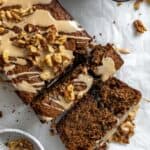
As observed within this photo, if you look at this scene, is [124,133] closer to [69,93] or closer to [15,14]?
[69,93]

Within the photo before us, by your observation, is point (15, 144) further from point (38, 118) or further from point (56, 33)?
point (56, 33)

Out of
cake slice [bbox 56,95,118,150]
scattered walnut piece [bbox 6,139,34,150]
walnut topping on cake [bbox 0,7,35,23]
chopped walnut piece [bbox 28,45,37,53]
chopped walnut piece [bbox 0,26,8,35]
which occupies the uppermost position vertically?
walnut topping on cake [bbox 0,7,35,23]

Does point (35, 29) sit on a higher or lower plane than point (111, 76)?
higher

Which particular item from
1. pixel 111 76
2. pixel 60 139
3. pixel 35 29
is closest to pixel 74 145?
pixel 60 139

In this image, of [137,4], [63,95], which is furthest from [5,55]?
[137,4]

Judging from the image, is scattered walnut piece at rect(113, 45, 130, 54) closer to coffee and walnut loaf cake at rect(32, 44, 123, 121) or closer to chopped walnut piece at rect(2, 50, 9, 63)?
coffee and walnut loaf cake at rect(32, 44, 123, 121)

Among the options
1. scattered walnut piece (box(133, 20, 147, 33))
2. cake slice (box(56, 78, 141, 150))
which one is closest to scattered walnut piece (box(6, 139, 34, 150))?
cake slice (box(56, 78, 141, 150))

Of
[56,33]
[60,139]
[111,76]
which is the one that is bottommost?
[60,139]

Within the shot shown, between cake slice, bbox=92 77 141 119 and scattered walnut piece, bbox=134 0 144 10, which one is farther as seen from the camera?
scattered walnut piece, bbox=134 0 144 10
